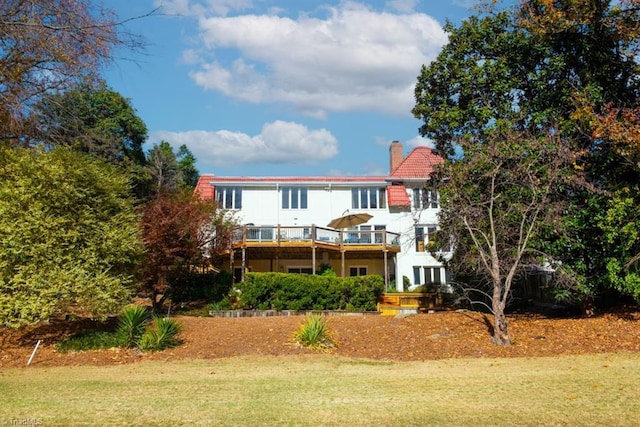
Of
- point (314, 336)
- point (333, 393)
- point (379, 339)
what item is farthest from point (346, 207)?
point (333, 393)

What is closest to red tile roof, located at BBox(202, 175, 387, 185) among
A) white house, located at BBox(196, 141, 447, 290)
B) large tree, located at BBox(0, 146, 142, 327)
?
white house, located at BBox(196, 141, 447, 290)

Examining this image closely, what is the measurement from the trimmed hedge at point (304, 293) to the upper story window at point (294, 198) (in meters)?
13.2

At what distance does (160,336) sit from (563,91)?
48.7 ft

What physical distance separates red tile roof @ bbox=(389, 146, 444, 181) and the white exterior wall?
1322 millimetres

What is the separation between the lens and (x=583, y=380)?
364 inches

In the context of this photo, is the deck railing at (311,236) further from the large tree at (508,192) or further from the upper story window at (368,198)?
the large tree at (508,192)

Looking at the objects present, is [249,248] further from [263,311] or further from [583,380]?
[583,380]

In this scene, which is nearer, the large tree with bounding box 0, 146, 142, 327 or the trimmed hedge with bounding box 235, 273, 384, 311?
the large tree with bounding box 0, 146, 142, 327

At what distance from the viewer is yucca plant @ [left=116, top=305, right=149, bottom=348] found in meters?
14.1

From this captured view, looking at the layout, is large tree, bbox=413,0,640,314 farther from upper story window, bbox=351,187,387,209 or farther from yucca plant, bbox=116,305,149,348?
upper story window, bbox=351,187,387,209

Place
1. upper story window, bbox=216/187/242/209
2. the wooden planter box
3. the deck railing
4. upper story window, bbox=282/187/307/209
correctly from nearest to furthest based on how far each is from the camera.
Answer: the wooden planter box < the deck railing < upper story window, bbox=216/187/242/209 < upper story window, bbox=282/187/307/209

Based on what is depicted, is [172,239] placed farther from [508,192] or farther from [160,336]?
[508,192]

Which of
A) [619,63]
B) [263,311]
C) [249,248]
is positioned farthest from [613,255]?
[249,248]

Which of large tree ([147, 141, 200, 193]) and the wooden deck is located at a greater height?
large tree ([147, 141, 200, 193])
